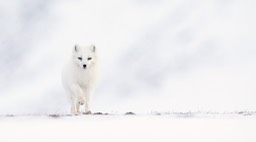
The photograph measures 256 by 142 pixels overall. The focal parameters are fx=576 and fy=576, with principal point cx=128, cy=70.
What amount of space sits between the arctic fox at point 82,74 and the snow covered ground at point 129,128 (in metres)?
2.84

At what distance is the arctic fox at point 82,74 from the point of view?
1412 centimetres

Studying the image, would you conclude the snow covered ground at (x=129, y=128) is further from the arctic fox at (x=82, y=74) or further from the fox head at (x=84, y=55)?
the fox head at (x=84, y=55)

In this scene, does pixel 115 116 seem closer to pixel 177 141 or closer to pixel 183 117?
pixel 183 117

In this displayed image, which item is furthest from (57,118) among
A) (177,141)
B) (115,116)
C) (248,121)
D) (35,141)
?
(248,121)

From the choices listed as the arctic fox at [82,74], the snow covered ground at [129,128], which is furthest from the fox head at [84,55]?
the snow covered ground at [129,128]

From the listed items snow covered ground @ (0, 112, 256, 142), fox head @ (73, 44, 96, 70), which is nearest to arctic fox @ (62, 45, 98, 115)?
fox head @ (73, 44, 96, 70)

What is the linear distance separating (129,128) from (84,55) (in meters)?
4.53

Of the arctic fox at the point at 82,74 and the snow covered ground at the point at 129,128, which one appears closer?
the snow covered ground at the point at 129,128

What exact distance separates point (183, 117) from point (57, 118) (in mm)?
2442

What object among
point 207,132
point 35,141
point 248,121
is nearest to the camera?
point 35,141

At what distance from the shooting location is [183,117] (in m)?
11.0

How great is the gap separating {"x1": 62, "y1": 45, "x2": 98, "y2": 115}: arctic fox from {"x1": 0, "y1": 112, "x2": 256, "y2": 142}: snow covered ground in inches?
112

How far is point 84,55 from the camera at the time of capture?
559 inches

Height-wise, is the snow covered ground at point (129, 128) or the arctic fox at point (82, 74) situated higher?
the arctic fox at point (82, 74)
